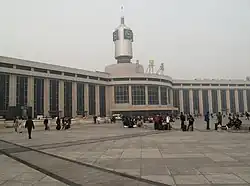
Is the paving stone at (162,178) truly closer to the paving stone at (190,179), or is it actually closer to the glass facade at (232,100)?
the paving stone at (190,179)

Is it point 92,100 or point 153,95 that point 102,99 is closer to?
point 92,100

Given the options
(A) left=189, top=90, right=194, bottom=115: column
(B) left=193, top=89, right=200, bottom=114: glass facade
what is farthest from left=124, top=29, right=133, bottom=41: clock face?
(B) left=193, top=89, right=200, bottom=114: glass facade

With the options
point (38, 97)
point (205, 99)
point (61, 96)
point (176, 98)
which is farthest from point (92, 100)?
point (205, 99)

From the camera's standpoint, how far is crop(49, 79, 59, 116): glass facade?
280 ft

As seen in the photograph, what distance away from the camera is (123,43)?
121688mm

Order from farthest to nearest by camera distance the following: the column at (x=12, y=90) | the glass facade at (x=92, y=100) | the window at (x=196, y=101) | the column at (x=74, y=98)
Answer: the window at (x=196, y=101)
the glass facade at (x=92, y=100)
the column at (x=74, y=98)
the column at (x=12, y=90)

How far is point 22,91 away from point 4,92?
230 inches

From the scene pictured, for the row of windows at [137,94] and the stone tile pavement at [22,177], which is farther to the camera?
the row of windows at [137,94]

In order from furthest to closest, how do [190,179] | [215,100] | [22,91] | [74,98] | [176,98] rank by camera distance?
[215,100] → [176,98] → [74,98] → [22,91] → [190,179]

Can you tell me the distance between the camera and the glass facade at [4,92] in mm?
71250

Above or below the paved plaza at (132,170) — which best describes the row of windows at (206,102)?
above

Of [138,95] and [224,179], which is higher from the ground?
[138,95]

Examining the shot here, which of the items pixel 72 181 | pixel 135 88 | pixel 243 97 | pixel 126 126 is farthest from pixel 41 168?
pixel 243 97

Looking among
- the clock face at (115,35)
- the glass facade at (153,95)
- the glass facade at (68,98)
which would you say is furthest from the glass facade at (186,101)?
the glass facade at (68,98)
